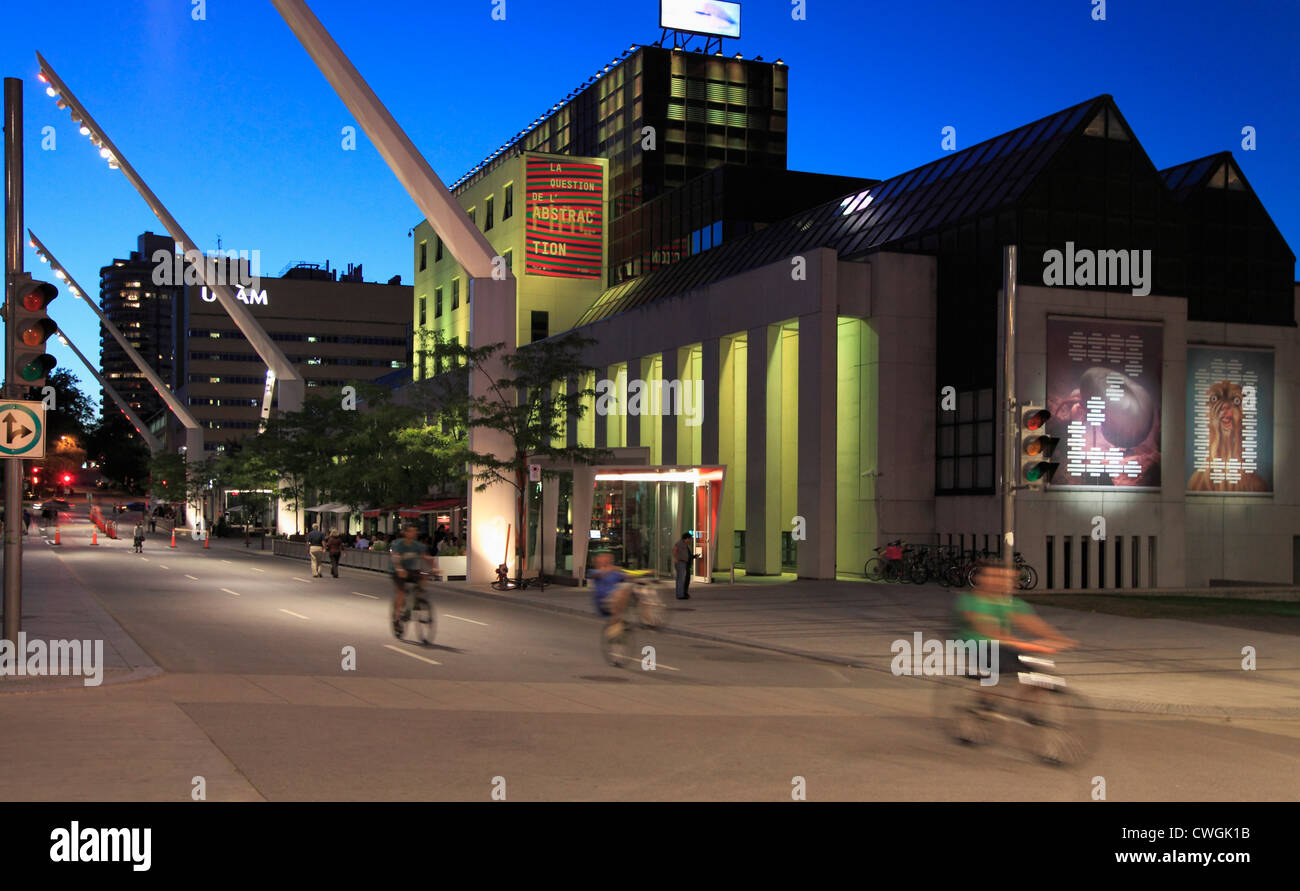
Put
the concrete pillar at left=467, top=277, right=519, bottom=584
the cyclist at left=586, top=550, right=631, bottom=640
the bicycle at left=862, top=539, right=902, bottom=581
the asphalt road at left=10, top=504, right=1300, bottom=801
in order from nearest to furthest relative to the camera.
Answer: the asphalt road at left=10, top=504, right=1300, bottom=801, the cyclist at left=586, top=550, right=631, bottom=640, the bicycle at left=862, top=539, right=902, bottom=581, the concrete pillar at left=467, top=277, right=519, bottom=584

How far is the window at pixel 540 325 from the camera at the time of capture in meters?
66.7

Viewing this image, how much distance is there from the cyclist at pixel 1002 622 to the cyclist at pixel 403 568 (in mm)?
11099

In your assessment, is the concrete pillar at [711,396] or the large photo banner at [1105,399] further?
the concrete pillar at [711,396]

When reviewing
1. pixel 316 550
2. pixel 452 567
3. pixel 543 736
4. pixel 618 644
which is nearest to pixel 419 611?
pixel 618 644

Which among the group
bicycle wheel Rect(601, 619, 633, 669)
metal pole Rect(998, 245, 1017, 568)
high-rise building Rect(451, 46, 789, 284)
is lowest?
bicycle wheel Rect(601, 619, 633, 669)

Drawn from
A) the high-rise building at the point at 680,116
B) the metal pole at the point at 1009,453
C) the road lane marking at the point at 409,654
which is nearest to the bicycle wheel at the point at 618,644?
the road lane marking at the point at 409,654

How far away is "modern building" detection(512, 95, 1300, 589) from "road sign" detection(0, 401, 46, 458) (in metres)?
20.6

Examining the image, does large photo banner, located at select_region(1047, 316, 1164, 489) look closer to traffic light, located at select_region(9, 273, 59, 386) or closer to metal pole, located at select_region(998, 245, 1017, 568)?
metal pole, located at select_region(998, 245, 1017, 568)

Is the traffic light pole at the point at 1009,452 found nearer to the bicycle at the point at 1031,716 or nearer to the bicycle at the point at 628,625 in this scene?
the bicycle at the point at 1031,716

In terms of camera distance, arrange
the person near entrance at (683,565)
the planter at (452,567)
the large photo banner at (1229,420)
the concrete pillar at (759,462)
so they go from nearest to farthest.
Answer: the person near entrance at (683,565), the planter at (452,567), the large photo banner at (1229,420), the concrete pillar at (759,462)

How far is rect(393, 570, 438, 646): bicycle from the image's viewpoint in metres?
19.6

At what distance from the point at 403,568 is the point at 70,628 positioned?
17.3ft

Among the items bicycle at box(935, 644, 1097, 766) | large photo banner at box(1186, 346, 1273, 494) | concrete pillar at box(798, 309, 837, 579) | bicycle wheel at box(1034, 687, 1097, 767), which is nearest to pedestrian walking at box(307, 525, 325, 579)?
concrete pillar at box(798, 309, 837, 579)

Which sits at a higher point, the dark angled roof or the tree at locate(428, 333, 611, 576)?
the dark angled roof
